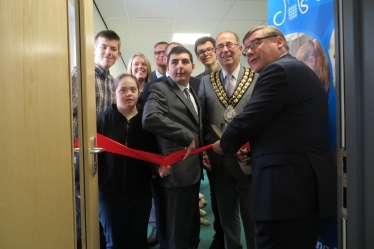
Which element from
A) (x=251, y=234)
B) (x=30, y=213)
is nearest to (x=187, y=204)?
(x=251, y=234)

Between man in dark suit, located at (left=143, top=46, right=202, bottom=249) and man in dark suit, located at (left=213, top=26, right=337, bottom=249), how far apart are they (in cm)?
55

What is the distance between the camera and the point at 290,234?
1.41 metres

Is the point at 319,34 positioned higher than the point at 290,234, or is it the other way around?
the point at 319,34

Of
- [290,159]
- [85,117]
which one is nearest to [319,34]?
[290,159]

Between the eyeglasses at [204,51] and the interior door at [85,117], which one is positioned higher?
the eyeglasses at [204,51]

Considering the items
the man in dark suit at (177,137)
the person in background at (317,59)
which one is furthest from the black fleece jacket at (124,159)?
the person in background at (317,59)

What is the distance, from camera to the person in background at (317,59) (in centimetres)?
166

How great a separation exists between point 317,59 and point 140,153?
4.35 ft

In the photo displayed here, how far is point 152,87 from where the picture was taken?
6.50 ft

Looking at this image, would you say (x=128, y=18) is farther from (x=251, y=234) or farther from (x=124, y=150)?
(x=251, y=234)

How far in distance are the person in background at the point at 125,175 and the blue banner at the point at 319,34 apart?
106cm

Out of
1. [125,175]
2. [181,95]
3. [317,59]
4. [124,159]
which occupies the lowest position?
[125,175]

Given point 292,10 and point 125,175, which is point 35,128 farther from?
point 292,10

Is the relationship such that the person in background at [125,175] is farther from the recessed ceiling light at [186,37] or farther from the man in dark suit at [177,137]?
the recessed ceiling light at [186,37]
